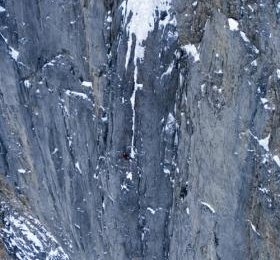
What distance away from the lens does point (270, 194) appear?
28.6 ft

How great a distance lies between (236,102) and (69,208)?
3685mm

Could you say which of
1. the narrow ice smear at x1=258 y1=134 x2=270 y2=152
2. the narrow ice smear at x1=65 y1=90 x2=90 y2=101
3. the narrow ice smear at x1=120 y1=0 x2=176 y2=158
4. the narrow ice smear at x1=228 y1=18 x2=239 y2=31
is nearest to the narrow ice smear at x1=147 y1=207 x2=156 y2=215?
the narrow ice smear at x1=65 y1=90 x2=90 y2=101

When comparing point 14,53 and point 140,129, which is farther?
point 14,53

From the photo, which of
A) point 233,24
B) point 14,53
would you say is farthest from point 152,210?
point 14,53

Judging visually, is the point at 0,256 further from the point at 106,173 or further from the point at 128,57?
the point at 128,57

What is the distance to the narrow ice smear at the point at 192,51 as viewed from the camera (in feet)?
28.1

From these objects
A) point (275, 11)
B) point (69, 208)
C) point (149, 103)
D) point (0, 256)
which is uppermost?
point (275, 11)

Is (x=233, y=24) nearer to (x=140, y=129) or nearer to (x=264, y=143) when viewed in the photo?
(x=264, y=143)

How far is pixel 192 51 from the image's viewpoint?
8.58m

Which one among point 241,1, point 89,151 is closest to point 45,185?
point 89,151

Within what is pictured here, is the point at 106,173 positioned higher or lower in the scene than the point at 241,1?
lower

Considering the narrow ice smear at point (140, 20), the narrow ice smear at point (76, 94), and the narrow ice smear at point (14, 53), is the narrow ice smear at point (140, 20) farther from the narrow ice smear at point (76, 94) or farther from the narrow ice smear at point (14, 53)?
the narrow ice smear at point (14, 53)

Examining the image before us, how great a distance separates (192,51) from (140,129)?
1.51 meters

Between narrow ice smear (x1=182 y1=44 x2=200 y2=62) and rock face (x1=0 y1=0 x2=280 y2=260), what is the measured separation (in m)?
0.03
